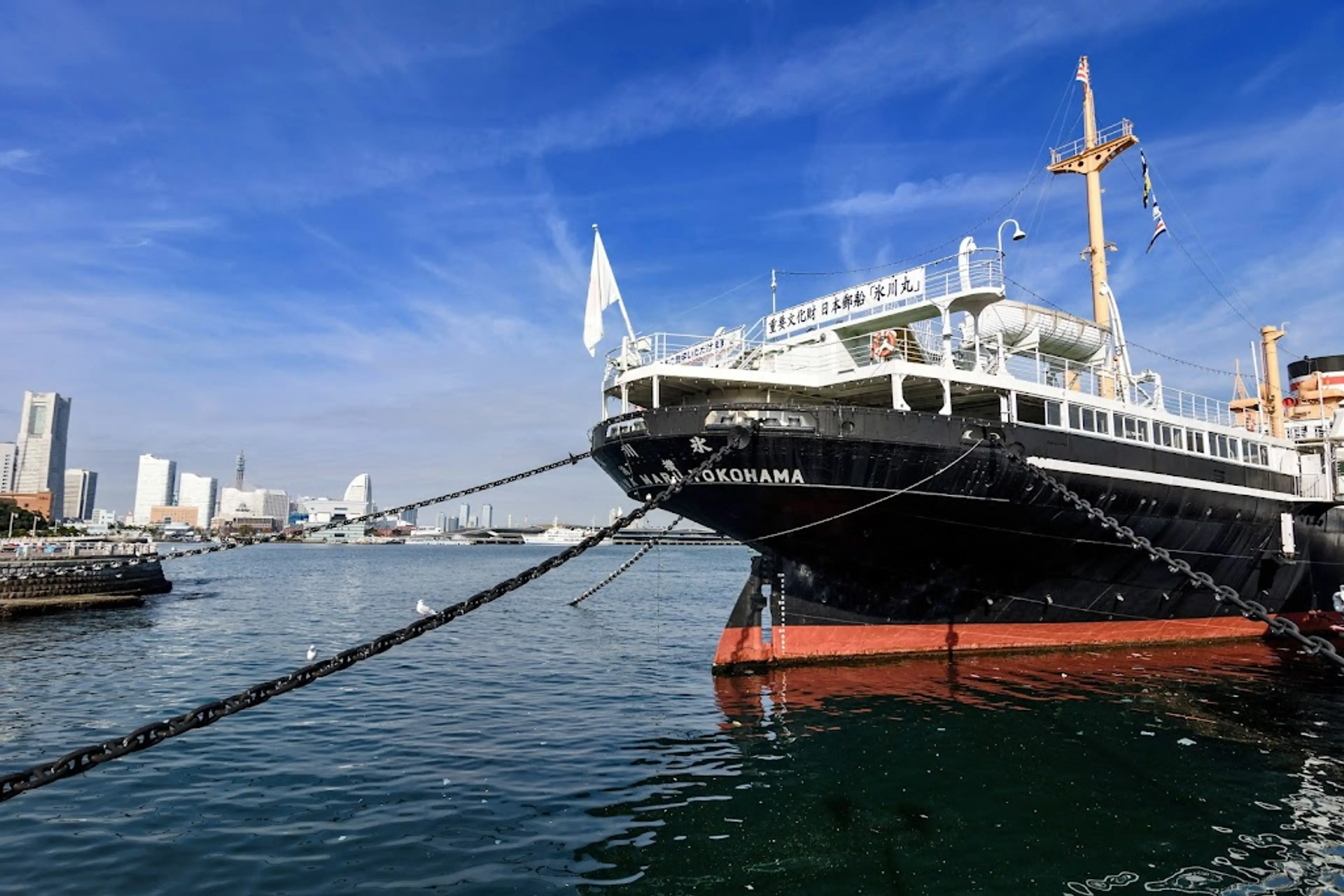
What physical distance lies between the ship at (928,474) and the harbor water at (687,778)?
1434 mm

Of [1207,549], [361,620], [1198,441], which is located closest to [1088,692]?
[1207,549]

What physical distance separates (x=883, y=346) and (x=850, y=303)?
2.47 m

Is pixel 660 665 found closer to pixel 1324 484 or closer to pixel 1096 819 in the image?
pixel 1096 819

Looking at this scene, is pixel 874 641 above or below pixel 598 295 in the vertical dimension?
below

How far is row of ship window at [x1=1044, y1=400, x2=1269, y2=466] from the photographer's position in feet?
65.4

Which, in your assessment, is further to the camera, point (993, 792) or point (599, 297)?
point (599, 297)

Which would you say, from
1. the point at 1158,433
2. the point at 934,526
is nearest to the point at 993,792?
the point at 934,526

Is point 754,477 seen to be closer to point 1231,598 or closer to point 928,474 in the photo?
point 928,474

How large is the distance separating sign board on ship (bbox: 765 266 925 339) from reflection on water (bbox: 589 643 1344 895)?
9.39m

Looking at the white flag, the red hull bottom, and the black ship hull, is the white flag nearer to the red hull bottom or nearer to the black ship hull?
the black ship hull

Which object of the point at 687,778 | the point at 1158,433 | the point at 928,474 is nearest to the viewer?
the point at 687,778

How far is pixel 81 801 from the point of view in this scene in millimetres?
10727

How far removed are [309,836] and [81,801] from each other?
4051mm

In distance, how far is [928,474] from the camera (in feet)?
56.9
